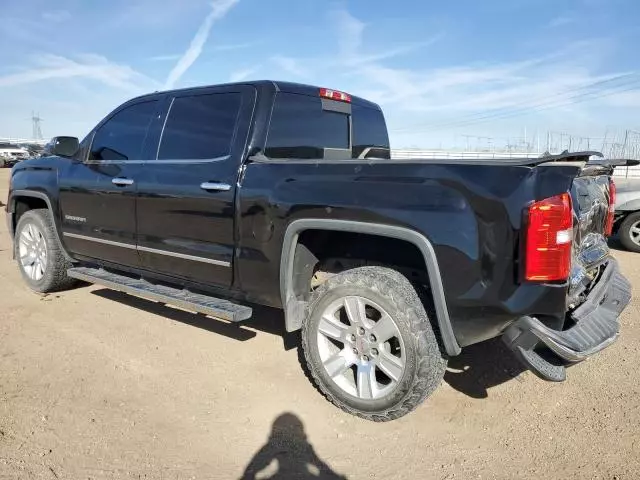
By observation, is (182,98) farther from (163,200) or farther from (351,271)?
(351,271)

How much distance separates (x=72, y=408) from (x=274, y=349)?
1.50m

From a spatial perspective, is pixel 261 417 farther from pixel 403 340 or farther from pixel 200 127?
pixel 200 127

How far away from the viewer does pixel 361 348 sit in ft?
10.1

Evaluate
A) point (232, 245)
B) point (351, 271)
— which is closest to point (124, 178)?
point (232, 245)

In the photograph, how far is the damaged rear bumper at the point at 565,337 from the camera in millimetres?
2557

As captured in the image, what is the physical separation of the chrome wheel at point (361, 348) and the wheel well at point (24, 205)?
370cm

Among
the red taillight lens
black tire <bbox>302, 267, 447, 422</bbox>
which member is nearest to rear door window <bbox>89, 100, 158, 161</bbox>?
black tire <bbox>302, 267, 447, 422</bbox>

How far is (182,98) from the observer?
4.09 m

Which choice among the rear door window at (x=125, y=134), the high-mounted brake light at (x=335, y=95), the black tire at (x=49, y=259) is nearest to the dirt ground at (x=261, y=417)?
the black tire at (x=49, y=259)

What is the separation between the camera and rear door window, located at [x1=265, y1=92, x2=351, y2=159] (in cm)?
369

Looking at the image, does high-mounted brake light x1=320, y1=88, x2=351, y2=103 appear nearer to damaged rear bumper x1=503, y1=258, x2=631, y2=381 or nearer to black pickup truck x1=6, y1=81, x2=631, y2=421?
black pickup truck x1=6, y1=81, x2=631, y2=421

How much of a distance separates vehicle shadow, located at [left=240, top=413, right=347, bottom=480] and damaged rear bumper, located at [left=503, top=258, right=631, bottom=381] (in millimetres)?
1087

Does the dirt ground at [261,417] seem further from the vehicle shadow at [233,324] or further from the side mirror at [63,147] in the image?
the side mirror at [63,147]

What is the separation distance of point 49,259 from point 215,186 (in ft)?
8.81
